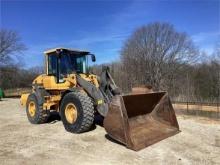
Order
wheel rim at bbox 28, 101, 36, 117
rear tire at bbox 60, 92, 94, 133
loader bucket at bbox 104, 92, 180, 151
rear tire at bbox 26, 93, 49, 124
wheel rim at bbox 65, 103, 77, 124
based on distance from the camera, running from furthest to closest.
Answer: wheel rim at bbox 28, 101, 36, 117
rear tire at bbox 26, 93, 49, 124
wheel rim at bbox 65, 103, 77, 124
rear tire at bbox 60, 92, 94, 133
loader bucket at bbox 104, 92, 180, 151

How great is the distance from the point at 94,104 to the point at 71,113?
68 centimetres

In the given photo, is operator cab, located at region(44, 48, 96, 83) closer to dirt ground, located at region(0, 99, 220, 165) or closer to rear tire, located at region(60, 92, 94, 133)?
rear tire, located at region(60, 92, 94, 133)

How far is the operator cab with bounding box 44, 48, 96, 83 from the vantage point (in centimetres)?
743

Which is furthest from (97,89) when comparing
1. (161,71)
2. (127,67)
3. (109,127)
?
(161,71)

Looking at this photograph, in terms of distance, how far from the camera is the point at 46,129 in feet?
22.7

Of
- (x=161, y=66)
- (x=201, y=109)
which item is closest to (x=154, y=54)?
(x=161, y=66)

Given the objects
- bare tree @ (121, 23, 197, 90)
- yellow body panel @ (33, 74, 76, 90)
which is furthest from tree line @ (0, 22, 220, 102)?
yellow body panel @ (33, 74, 76, 90)

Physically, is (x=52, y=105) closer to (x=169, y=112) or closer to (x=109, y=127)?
(x=109, y=127)

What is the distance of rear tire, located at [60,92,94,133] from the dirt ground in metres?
0.18

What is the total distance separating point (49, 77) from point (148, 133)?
378 cm

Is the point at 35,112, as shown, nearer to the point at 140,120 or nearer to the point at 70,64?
the point at 70,64

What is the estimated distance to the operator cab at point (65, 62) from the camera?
293 inches

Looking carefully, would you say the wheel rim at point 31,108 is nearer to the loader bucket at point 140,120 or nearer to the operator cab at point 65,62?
the operator cab at point 65,62

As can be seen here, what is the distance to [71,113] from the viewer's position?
6.58 meters
